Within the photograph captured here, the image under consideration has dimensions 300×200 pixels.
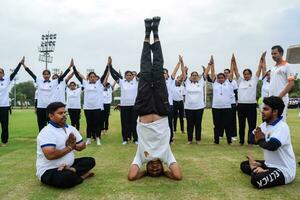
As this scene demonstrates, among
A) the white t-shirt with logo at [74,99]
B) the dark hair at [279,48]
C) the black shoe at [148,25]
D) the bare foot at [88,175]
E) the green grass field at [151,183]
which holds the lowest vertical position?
the green grass field at [151,183]

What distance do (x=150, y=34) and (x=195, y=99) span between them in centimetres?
351

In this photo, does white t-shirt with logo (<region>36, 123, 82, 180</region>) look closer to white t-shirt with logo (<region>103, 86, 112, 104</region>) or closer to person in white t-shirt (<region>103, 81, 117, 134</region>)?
person in white t-shirt (<region>103, 81, 117, 134</region>)

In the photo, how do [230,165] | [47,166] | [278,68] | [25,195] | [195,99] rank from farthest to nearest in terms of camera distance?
[195,99] < [278,68] < [230,165] < [47,166] < [25,195]

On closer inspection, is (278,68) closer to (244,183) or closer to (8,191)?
(244,183)

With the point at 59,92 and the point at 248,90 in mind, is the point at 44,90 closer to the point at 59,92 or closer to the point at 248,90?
the point at 59,92

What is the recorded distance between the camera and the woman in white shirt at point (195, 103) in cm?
1152

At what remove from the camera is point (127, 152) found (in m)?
9.86

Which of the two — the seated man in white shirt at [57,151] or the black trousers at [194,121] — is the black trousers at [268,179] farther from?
the black trousers at [194,121]

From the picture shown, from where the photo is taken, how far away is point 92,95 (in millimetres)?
11789

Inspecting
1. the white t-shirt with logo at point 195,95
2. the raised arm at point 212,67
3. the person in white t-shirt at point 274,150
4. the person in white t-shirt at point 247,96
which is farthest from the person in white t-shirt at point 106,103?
the person in white t-shirt at point 274,150

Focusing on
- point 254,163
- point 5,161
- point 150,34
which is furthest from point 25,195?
point 150,34

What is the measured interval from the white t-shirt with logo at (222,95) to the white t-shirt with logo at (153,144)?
4.83 meters

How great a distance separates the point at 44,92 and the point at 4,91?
1.21m

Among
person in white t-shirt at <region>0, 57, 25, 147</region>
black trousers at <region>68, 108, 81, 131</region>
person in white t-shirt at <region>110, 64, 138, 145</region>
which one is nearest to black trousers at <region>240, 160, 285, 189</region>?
person in white t-shirt at <region>110, 64, 138, 145</region>
